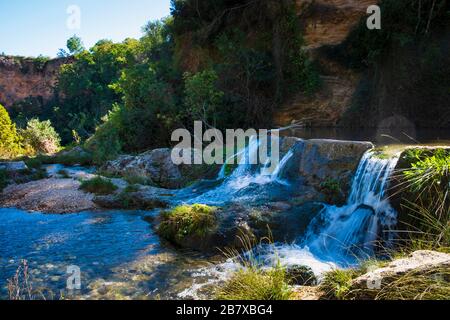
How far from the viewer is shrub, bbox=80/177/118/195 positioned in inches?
398

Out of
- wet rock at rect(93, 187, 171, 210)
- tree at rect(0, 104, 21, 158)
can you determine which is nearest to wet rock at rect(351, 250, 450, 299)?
wet rock at rect(93, 187, 171, 210)

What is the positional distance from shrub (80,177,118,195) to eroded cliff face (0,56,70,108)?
3424cm

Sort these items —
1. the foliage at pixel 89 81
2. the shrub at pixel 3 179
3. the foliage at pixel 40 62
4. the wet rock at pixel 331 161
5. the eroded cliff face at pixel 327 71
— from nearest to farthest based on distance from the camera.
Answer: the wet rock at pixel 331 161, the shrub at pixel 3 179, the eroded cliff face at pixel 327 71, the foliage at pixel 89 81, the foliage at pixel 40 62

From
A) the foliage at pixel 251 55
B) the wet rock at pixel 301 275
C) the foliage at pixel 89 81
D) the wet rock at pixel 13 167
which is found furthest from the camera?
the foliage at pixel 89 81

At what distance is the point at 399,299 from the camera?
112 inches

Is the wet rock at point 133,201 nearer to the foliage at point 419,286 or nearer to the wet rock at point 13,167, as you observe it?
the wet rock at point 13,167

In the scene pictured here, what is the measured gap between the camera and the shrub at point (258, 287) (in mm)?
3387

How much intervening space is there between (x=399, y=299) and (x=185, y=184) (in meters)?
9.15

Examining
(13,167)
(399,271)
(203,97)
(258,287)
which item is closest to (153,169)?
(203,97)

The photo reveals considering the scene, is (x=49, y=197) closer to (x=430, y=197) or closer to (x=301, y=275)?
(x=301, y=275)

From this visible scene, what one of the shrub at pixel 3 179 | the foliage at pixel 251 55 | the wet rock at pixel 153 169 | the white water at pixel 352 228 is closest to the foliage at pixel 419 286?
the white water at pixel 352 228

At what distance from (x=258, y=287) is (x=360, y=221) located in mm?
3527

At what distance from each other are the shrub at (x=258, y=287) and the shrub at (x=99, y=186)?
7.17m
